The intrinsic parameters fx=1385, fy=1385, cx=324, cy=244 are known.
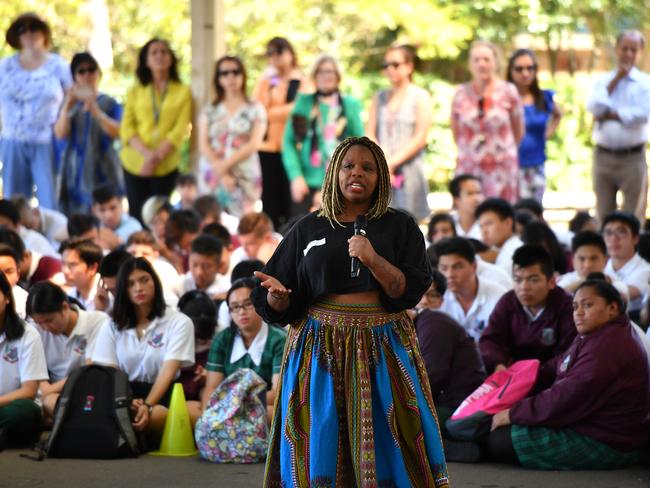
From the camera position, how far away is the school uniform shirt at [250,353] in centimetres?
734

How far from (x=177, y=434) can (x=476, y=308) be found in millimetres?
1966

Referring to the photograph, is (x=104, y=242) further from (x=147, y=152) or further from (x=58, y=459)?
(x=58, y=459)

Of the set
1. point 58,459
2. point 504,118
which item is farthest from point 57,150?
point 58,459

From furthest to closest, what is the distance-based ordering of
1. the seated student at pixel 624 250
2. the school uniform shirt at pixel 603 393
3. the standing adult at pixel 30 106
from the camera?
the standing adult at pixel 30 106, the seated student at pixel 624 250, the school uniform shirt at pixel 603 393

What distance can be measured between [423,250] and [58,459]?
111 inches

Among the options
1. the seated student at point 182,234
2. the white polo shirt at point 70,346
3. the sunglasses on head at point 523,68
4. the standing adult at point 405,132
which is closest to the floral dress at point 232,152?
the standing adult at point 405,132

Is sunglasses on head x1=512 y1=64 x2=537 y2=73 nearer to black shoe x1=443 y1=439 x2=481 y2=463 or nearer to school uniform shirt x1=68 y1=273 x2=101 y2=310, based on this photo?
school uniform shirt x1=68 y1=273 x2=101 y2=310

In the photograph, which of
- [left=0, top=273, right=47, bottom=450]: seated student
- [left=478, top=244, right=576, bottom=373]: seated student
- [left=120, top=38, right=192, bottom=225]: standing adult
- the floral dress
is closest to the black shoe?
[left=478, top=244, right=576, bottom=373]: seated student

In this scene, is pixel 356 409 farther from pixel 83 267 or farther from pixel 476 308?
pixel 83 267

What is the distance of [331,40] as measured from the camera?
2055 centimetres

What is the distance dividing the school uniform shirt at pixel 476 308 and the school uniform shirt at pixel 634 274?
1.03 m

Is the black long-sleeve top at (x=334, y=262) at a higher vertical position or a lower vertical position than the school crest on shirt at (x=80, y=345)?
higher

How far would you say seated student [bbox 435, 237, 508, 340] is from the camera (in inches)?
Answer: 315

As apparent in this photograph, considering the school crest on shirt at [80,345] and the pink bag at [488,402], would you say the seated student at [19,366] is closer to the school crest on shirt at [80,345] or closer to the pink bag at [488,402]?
the school crest on shirt at [80,345]
